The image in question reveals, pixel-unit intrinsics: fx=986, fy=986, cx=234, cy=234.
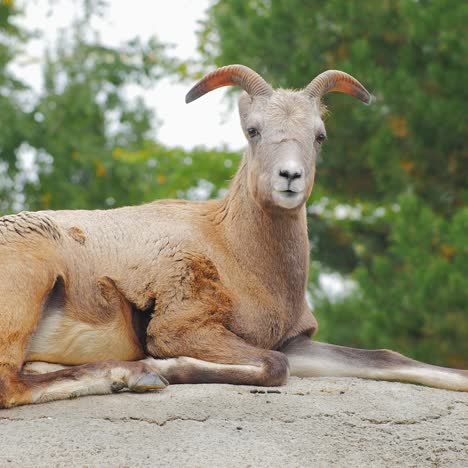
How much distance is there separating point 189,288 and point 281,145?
1.19 meters

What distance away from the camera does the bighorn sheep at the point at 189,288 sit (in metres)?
6.25

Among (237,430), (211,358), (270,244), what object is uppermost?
(270,244)

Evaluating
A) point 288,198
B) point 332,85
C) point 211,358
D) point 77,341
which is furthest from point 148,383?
point 332,85

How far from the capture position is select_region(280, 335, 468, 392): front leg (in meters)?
7.05

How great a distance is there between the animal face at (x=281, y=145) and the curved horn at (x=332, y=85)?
0.27ft

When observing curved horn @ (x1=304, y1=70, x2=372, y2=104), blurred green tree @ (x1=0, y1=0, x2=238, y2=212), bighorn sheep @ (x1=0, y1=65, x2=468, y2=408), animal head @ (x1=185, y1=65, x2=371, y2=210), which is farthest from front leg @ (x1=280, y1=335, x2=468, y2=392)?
blurred green tree @ (x1=0, y1=0, x2=238, y2=212)

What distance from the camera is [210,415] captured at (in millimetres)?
5785

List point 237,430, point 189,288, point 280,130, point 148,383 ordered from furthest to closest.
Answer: point 280,130 < point 189,288 < point 148,383 < point 237,430

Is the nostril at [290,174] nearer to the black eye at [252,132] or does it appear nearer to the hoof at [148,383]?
the black eye at [252,132]

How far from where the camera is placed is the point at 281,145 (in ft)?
22.6

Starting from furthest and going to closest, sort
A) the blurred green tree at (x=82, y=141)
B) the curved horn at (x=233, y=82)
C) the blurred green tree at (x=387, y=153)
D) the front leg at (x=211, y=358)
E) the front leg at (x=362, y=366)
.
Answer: the blurred green tree at (x=82, y=141)
the blurred green tree at (x=387, y=153)
the curved horn at (x=233, y=82)
the front leg at (x=362, y=366)
the front leg at (x=211, y=358)

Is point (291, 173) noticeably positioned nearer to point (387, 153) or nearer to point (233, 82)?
point (233, 82)

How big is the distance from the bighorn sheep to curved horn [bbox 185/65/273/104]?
1cm

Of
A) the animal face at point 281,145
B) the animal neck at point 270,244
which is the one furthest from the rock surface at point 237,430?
the animal face at point 281,145
